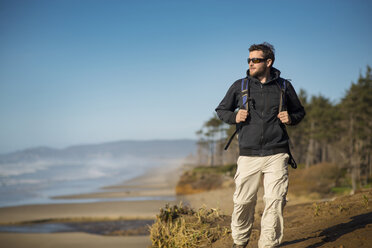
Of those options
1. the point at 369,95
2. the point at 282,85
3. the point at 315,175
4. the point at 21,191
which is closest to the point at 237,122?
the point at 282,85

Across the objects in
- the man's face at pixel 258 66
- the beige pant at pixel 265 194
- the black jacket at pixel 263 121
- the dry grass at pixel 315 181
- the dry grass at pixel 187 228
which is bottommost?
the dry grass at pixel 315 181

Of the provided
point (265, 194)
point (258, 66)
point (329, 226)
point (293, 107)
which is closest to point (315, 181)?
point (329, 226)

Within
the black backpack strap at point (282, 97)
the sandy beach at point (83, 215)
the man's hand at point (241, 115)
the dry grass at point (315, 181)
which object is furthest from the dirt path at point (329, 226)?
the dry grass at point (315, 181)

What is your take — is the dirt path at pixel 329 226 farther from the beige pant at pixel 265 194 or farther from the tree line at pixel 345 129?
the tree line at pixel 345 129

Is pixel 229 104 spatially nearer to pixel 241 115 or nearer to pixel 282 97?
pixel 241 115

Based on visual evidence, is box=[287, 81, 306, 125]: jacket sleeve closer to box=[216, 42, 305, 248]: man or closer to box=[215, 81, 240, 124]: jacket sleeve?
box=[216, 42, 305, 248]: man

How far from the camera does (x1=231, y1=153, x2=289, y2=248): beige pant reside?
13.3 feet

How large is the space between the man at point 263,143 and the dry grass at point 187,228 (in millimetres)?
1556

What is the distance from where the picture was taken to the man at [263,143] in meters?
4.06

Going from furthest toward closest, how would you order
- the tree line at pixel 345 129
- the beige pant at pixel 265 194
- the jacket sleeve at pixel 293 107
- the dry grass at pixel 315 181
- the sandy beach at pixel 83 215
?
the tree line at pixel 345 129, the dry grass at pixel 315 181, the sandy beach at pixel 83 215, the jacket sleeve at pixel 293 107, the beige pant at pixel 265 194

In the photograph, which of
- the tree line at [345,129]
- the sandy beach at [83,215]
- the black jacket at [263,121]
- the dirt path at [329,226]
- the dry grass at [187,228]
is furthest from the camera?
the tree line at [345,129]

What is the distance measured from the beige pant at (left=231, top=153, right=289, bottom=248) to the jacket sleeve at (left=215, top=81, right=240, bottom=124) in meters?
0.51

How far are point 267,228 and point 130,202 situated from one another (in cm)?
2181

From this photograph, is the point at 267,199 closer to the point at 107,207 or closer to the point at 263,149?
the point at 263,149
